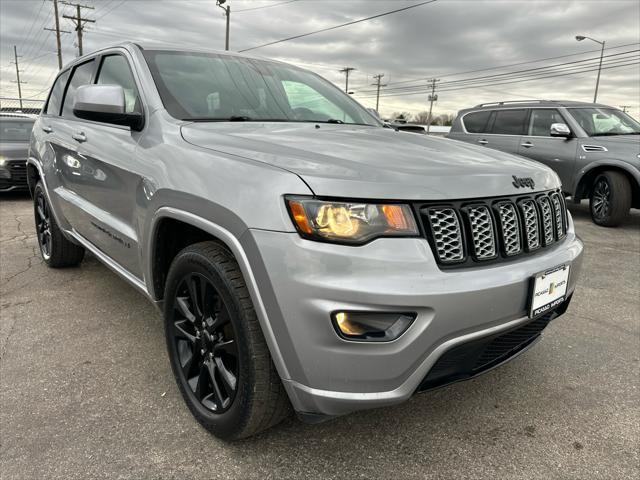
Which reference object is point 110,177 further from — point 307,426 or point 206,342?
point 307,426

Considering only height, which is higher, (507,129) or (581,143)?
(507,129)

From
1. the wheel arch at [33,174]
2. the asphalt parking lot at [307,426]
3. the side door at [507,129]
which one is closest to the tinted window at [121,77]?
the asphalt parking lot at [307,426]

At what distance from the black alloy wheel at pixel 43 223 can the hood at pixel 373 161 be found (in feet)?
8.84

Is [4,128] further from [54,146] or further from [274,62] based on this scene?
[274,62]

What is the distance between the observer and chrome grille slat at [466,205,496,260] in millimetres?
1733

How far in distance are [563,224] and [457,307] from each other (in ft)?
3.45

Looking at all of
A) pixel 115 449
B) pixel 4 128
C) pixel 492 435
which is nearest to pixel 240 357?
pixel 115 449

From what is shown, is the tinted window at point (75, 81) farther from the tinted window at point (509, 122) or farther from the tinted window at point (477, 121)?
the tinted window at point (477, 121)

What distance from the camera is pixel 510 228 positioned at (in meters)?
1.87

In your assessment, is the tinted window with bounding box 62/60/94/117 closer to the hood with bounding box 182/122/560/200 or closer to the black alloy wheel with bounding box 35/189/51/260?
the black alloy wheel with bounding box 35/189/51/260

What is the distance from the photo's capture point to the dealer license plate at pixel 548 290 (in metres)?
1.85

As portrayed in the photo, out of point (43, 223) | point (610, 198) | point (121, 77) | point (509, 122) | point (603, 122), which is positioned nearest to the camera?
point (121, 77)

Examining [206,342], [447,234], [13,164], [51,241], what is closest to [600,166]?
[447,234]

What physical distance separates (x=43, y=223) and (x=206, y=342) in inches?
125
